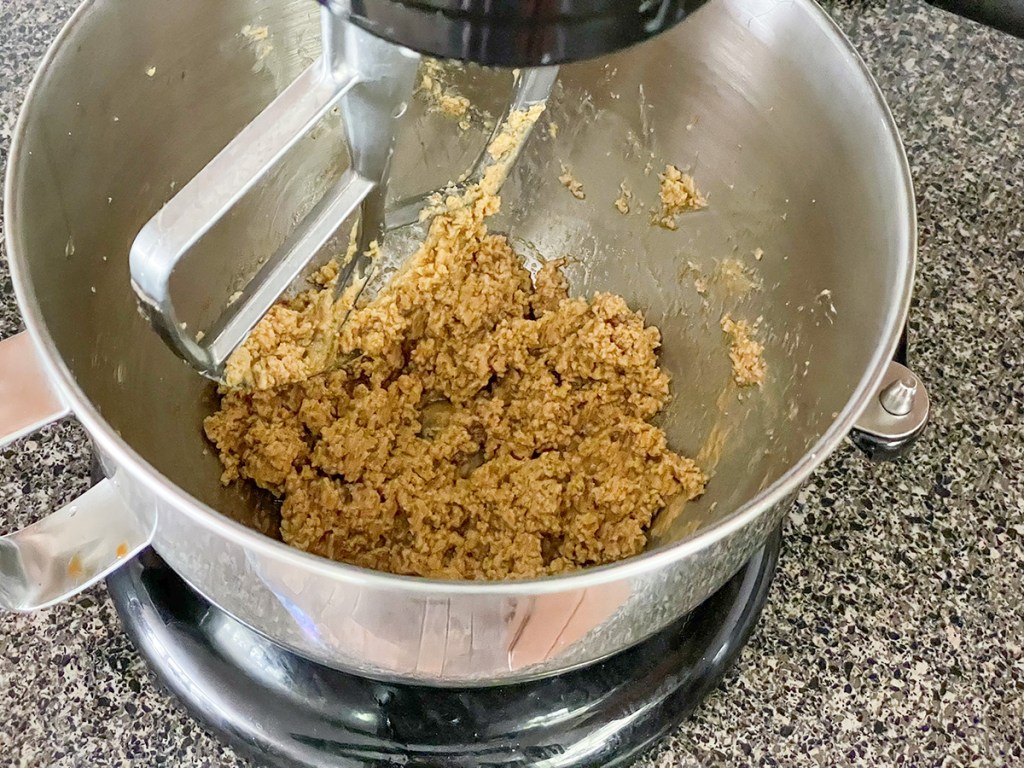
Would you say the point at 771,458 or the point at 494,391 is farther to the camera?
the point at 494,391

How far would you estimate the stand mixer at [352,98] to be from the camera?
0.34m

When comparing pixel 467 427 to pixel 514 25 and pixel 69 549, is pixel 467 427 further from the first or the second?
pixel 514 25

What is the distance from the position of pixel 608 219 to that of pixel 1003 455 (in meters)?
0.39

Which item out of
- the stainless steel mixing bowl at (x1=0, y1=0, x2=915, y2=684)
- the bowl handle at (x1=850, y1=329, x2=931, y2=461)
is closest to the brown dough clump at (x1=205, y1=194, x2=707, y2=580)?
the stainless steel mixing bowl at (x1=0, y1=0, x2=915, y2=684)

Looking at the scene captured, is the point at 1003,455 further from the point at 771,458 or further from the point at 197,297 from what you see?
the point at 197,297

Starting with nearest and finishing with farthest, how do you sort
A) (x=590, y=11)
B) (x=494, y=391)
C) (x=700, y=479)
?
1. (x=590, y=11)
2. (x=700, y=479)
3. (x=494, y=391)

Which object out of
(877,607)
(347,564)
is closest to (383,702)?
(347,564)

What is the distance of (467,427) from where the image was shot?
2.74 feet

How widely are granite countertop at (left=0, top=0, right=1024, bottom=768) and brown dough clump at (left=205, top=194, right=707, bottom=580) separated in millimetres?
127

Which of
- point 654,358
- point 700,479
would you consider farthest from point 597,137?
point 700,479

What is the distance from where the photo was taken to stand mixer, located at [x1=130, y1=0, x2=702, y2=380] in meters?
0.34

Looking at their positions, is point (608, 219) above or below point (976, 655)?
above

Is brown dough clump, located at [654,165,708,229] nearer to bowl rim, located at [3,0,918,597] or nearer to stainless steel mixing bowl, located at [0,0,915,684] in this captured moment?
stainless steel mixing bowl, located at [0,0,915,684]

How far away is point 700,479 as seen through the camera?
75 centimetres
